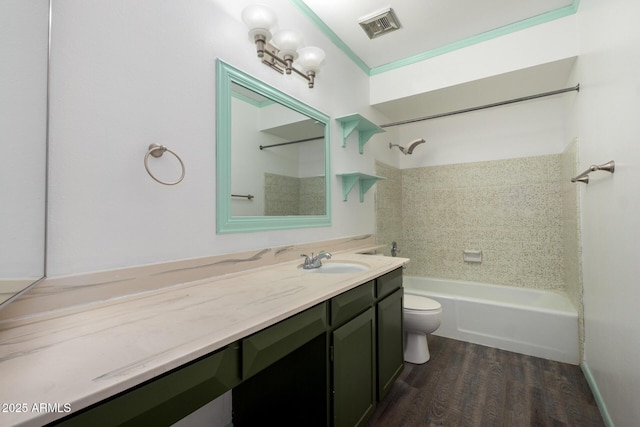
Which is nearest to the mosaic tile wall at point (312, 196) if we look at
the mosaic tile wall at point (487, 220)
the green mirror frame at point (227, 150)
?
the green mirror frame at point (227, 150)

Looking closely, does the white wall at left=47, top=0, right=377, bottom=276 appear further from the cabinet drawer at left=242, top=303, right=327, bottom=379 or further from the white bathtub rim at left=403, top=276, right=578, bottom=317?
the white bathtub rim at left=403, top=276, right=578, bottom=317

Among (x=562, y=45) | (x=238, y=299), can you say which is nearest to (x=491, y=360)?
(x=238, y=299)

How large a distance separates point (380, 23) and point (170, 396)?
2.39 meters

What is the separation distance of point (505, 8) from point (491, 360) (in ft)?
8.31

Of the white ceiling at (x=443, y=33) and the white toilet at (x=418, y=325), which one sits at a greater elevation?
the white ceiling at (x=443, y=33)

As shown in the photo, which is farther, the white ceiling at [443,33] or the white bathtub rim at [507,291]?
the white bathtub rim at [507,291]

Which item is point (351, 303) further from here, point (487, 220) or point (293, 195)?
point (487, 220)

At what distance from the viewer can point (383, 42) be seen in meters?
2.25

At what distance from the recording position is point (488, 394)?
5.47ft

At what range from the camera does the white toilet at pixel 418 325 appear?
6.49 feet

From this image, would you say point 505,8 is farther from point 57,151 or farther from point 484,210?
point 57,151

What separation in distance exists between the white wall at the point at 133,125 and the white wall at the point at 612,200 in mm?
1664

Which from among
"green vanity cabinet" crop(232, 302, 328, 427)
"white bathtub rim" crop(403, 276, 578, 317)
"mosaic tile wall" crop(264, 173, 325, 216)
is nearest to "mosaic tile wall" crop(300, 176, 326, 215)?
"mosaic tile wall" crop(264, 173, 325, 216)

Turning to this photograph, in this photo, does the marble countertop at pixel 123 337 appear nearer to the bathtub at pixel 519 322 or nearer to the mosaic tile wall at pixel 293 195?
the mosaic tile wall at pixel 293 195
